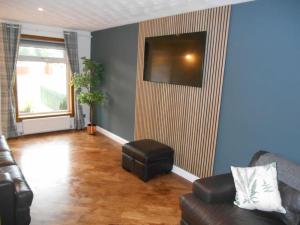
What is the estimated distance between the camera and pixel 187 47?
3.27 meters

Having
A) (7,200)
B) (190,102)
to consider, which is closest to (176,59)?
(190,102)

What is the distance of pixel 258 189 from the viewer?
1.98m

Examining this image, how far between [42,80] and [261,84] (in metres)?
4.69

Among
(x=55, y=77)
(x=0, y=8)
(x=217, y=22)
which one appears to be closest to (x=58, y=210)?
(x=217, y=22)

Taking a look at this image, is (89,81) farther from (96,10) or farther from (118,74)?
(96,10)

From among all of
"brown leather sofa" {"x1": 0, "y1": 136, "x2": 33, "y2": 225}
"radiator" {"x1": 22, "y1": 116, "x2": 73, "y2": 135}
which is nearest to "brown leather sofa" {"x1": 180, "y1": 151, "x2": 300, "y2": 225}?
"brown leather sofa" {"x1": 0, "y1": 136, "x2": 33, "y2": 225}

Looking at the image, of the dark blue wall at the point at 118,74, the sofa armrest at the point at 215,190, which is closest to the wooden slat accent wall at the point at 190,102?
the dark blue wall at the point at 118,74

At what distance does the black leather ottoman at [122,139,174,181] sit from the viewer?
332 cm

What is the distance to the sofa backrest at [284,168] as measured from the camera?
6.38 ft

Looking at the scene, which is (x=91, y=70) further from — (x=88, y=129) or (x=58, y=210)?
(x=58, y=210)

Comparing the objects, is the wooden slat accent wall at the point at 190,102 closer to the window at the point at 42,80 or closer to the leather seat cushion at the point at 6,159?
the leather seat cushion at the point at 6,159

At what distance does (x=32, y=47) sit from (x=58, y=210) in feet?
12.4

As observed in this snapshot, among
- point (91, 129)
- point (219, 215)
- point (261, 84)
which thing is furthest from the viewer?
point (91, 129)

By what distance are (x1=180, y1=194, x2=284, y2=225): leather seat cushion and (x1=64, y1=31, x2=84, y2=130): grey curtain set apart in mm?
4200
